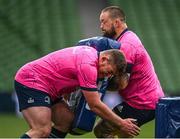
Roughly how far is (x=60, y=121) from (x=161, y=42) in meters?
11.9

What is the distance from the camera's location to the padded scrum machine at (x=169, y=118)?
688 centimetres

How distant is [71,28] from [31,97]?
1242 cm

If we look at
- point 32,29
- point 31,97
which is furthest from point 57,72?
point 32,29

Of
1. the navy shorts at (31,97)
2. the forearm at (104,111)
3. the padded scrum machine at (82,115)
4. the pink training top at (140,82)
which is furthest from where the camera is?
the pink training top at (140,82)

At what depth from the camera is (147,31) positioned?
1939cm

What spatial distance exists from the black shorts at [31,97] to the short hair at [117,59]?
30.5 inches

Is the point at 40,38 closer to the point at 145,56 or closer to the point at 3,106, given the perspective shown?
the point at 3,106

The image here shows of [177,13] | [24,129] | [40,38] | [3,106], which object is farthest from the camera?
[177,13]

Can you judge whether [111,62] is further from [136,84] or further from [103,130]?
[103,130]

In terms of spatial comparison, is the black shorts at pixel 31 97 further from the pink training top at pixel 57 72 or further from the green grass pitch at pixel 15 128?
the green grass pitch at pixel 15 128

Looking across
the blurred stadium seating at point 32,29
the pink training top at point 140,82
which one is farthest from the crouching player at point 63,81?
the blurred stadium seating at point 32,29

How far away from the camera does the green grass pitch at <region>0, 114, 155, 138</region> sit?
11.4 meters

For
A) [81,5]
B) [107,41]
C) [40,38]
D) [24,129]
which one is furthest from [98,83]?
[81,5]

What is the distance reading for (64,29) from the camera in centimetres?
1934
